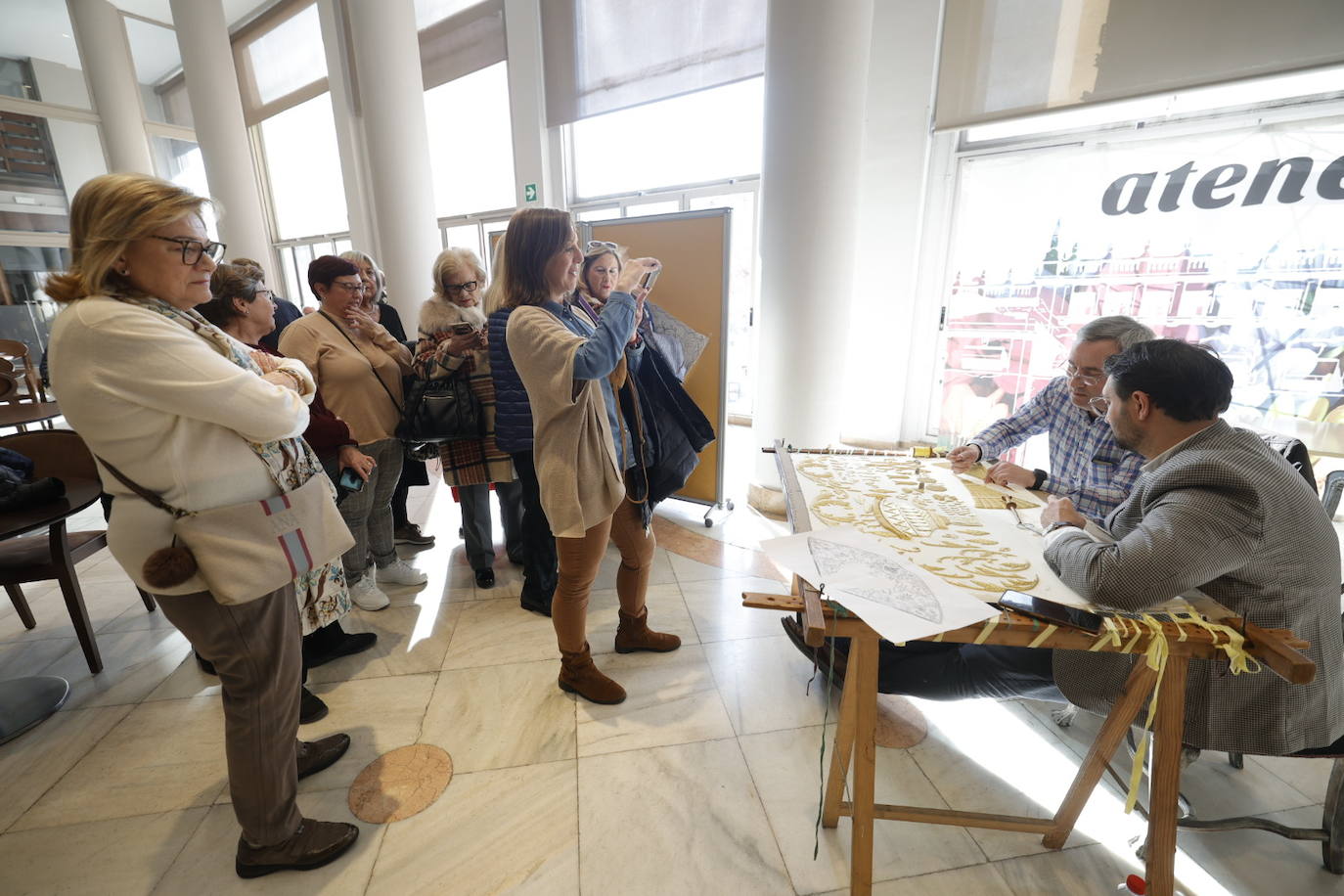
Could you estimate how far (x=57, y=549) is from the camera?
6.31 feet

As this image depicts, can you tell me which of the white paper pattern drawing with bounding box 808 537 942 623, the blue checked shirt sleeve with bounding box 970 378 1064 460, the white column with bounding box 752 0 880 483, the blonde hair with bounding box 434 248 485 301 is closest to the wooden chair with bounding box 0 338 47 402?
the blonde hair with bounding box 434 248 485 301

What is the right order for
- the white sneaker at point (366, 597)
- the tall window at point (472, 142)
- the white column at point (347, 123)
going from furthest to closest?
1. the white column at point (347, 123)
2. the tall window at point (472, 142)
3. the white sneaker at point (366, 597)

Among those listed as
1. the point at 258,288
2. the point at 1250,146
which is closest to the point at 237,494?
the point at 258,288

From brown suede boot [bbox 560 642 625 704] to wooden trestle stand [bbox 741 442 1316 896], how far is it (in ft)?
2.51

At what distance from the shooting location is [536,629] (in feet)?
7.52

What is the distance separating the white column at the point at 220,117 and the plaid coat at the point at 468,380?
5.01 meters

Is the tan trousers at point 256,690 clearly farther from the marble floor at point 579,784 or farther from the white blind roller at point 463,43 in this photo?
the white blind roller at point 463,43

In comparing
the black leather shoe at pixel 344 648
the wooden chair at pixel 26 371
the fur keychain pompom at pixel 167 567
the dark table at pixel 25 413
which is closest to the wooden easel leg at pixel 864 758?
the fur keychain pompom at pixel 167 567

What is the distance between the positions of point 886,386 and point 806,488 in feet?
9.61

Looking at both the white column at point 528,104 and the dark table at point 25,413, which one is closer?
the dark table at point 25,413

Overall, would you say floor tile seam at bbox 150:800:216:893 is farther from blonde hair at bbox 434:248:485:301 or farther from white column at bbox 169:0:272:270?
white column at bbox 169:0:272:270

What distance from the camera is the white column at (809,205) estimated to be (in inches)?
111

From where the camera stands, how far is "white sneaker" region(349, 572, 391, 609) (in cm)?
243

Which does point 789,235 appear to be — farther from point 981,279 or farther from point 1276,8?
point 1276,8
